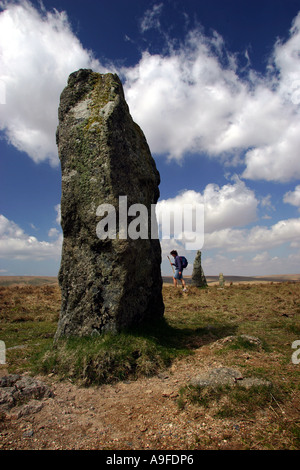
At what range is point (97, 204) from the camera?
7.22 metres

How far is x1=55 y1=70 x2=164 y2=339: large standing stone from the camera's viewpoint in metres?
7.08

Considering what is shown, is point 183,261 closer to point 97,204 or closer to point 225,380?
point 97,204

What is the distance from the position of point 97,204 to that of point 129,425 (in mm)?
4865

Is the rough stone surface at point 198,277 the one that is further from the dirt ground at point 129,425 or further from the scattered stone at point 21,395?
the scattered stone at point 21,395

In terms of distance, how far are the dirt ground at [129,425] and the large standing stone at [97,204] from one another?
201 cm

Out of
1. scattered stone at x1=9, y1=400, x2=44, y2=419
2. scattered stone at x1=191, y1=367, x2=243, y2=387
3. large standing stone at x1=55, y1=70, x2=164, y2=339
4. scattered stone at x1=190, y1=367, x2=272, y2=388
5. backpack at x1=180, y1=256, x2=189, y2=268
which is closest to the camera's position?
scattered stone at x1=9, y1=400, x2=44, y2=419

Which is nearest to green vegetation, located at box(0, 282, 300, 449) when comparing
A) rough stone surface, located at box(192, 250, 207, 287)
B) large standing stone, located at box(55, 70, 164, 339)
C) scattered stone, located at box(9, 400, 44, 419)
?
large standing stone, located at box(55, 70, 164, 339)

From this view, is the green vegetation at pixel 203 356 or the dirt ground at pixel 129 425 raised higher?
the green vegetation at pixel 203 356

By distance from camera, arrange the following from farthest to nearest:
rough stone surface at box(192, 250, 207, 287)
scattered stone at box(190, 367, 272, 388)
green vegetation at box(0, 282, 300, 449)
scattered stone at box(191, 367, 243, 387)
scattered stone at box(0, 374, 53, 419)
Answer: rough stone surface at box(192, 250, 207, 287) < scattered stone at box(191, 367, 243, 387) < scattered stone at box(190, 367, 272, 388) < scattered stone at box(0, 374, 53, 419) < green vegetation at box(0, 282, 300, 449)

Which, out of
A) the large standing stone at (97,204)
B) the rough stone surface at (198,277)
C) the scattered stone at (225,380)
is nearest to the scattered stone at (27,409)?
the large standing stone at (97,204)

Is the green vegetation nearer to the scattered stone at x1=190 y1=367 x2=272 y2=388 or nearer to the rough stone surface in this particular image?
the scattered stone at x1=190 y1=367 x2=272 y2=388

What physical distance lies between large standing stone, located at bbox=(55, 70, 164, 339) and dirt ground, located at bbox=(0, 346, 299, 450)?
2008mm

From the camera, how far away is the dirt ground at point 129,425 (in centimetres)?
369
